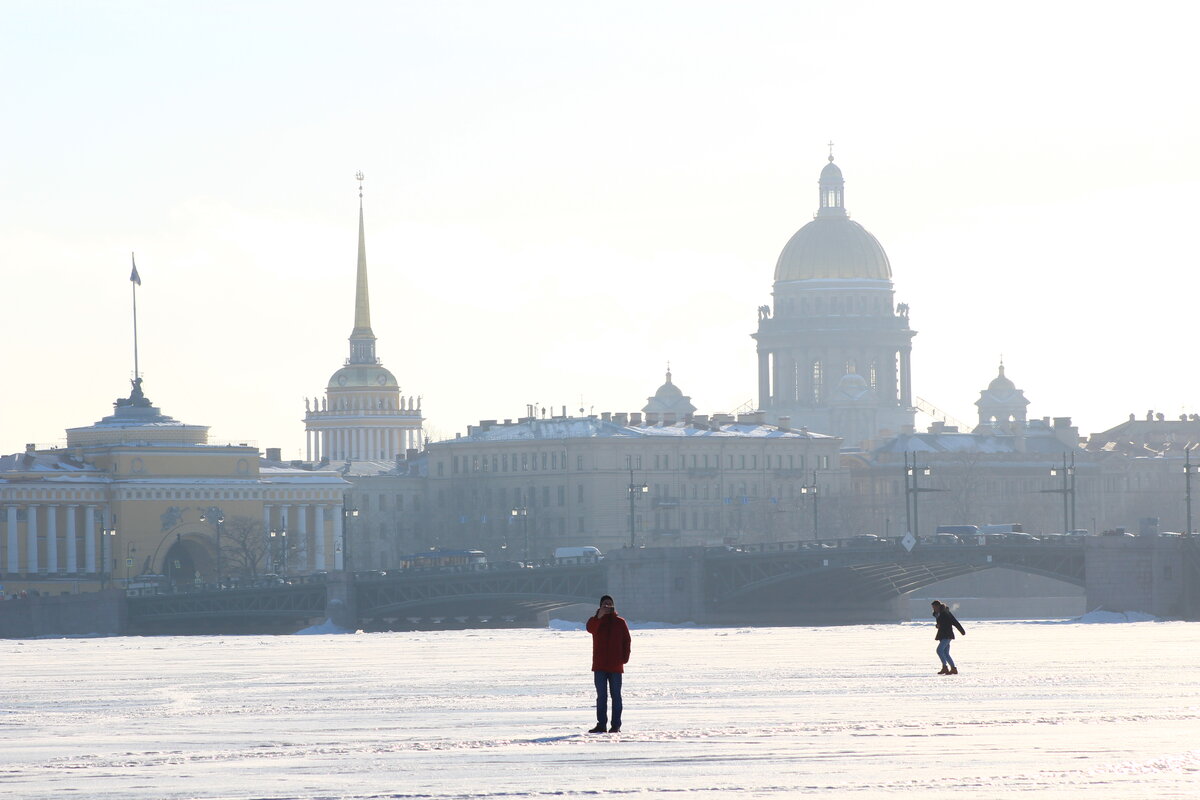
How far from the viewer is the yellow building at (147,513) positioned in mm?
153375

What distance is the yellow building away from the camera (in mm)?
153375

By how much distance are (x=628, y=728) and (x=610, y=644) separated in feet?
4.07

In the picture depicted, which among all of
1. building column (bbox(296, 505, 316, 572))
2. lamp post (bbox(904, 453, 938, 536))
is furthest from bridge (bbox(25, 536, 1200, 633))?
building column (bbox(296, 505, 316, 572))

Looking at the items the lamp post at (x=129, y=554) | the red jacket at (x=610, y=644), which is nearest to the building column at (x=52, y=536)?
the lamp post at (x=129, y=554)

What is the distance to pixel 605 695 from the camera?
3512cm

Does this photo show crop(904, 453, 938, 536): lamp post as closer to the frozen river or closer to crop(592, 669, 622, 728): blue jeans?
the frozen river

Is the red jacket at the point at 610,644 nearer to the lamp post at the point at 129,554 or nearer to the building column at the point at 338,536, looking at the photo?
→ the lamp post at the point at 129,554

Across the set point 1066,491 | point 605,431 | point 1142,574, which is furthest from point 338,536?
point 1142,574

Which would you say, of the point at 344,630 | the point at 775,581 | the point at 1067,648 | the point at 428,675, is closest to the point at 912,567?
the point at 775,581

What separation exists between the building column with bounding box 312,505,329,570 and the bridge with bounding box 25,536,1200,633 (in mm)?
47190

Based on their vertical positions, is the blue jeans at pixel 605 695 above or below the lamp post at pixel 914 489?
below

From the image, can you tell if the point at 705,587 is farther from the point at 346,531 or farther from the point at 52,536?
the point at 346,531

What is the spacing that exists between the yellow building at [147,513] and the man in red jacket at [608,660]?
11279cm

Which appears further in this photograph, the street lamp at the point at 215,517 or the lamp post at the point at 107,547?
the lamp post at the point at 107,547
